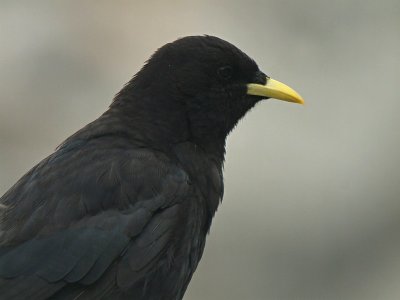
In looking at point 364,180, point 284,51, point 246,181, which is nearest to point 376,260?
point 364,180

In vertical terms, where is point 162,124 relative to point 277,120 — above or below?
above

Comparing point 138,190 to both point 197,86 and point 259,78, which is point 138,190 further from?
point 259,78

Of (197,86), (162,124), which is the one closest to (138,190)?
(162,124)

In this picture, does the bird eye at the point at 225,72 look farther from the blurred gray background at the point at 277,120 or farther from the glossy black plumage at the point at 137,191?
the blurred gray background at the point at 277,120

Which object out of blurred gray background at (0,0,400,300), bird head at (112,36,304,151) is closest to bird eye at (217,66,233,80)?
bird head at (112,36,304,151)

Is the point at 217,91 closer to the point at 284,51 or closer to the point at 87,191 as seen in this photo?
the point at 87,191

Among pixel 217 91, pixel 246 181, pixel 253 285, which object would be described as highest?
pixel 217 91

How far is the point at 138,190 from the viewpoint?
23.0 ft

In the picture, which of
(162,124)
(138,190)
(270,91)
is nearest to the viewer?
(138,190)

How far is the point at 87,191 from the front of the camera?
691cm

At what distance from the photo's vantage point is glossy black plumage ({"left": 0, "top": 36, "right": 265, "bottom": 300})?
6703 mm

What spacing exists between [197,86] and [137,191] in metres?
0.96

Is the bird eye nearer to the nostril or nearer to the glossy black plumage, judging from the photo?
the glossy black plumage

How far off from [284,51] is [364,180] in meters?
2.08
